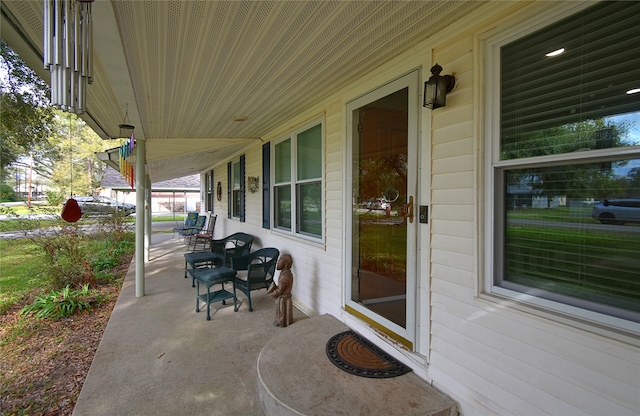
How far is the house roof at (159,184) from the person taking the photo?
54.6ft

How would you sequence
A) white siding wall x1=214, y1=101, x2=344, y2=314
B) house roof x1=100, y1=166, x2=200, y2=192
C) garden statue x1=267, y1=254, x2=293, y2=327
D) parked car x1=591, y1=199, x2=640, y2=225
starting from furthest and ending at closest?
house roof x1=100, y1=166, x2=200, y2=192 < garden statue x1=267, y1=254, x2=293, y2=327 < white siding wall x1=214, y1=101, x2=344, y2=314 < parked car x1=591, y1=199, x2=640, y2=225

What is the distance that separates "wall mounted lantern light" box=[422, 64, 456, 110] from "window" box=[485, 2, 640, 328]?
251 mm

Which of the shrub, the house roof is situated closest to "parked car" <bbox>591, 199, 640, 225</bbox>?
the shrub

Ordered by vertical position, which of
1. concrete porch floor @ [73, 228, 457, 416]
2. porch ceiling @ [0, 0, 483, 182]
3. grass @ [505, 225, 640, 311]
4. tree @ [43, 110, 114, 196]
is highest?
tree @ [43, 110, 114, 196]

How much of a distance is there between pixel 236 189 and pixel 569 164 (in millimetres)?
6386

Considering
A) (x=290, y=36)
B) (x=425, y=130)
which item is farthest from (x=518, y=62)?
(x=290, y=36)

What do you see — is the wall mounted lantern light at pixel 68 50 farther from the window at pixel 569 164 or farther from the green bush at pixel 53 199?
the green bush at pixel 53 199

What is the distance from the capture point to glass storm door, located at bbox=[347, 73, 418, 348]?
2562 millimetres

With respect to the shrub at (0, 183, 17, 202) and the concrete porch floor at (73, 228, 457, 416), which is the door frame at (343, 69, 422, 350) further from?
the shrub at (0, 183, 17, 202)

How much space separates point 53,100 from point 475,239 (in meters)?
2.05

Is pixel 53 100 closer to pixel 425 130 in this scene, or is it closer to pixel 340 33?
pixel 340 33

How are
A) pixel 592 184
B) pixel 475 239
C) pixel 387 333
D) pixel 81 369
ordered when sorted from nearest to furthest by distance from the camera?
1. pixel 592 184
2. pixel 475 239
3. pixel 387 333
4. pixel 81 369

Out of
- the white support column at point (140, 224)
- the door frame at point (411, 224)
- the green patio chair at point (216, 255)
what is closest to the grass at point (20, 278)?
the white support column at point (140, 224)

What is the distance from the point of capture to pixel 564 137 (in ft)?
4.50
